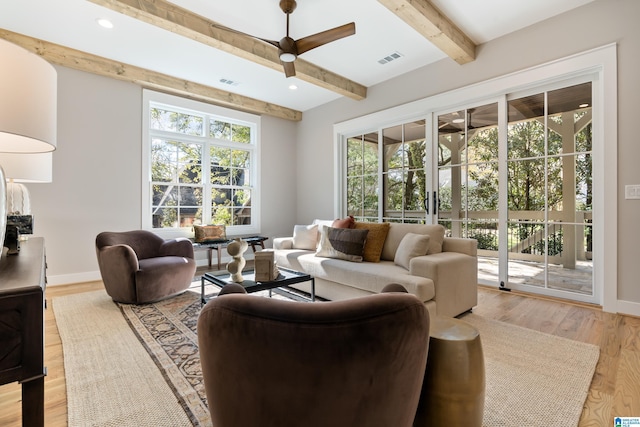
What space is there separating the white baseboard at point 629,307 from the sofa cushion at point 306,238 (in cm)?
301

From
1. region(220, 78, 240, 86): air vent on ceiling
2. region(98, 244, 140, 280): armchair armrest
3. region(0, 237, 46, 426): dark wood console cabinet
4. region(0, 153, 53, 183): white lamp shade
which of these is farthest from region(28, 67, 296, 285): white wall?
region(0, 237, 46, 426): dark wood console cabinet

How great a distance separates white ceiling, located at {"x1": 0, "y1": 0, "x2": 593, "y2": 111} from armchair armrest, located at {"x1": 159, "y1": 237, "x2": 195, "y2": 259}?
2.31 meters

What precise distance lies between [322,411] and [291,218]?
5.55 m

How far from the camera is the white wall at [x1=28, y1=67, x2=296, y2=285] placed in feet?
12.6

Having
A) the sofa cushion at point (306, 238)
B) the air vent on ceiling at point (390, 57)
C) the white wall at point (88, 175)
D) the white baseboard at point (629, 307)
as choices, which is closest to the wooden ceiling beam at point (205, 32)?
the air vent on ceiling at point (390, 57)

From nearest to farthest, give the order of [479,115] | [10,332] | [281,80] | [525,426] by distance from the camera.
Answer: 1. [10,332]
2. [525,426]
3. [479,115]
4. [281,80]

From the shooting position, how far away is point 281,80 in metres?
4.68

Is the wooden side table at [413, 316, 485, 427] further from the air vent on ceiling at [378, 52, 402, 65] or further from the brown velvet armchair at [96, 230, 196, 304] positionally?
the air vent on ceiling at [378, 52, 402, 65]

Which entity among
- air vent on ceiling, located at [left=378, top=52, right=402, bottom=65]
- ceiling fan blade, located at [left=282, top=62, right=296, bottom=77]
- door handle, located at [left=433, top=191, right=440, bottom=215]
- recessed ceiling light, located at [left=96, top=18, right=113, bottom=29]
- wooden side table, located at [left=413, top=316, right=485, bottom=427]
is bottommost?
wooden side table, located at [left=413, top=316, right=485, bottom=427]

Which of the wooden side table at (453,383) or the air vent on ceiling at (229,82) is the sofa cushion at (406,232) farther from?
the air vent on ceiling at (229,82)

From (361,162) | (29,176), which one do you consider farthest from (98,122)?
(361,162)

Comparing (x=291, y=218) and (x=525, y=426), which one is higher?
(x=291, y=218)

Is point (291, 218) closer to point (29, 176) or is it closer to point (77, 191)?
point (77, 191)

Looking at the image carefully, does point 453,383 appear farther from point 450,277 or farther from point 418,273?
point 450,277
